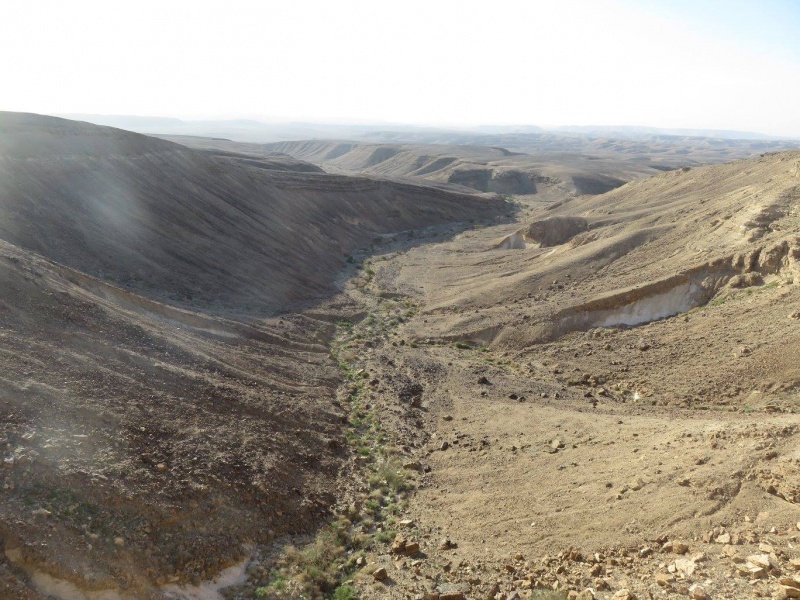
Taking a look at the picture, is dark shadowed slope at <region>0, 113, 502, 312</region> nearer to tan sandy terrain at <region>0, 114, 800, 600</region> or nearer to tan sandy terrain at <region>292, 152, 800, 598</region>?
tan sandy terrain at <region>0, 114, 800, 600</region>

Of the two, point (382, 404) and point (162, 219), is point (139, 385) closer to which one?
point (382, 404)

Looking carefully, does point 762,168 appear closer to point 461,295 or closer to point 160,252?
point 461,295

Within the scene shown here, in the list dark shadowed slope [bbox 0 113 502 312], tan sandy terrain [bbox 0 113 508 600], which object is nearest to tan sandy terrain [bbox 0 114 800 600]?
tan sandy terrain [bbox 0 113 508 600]

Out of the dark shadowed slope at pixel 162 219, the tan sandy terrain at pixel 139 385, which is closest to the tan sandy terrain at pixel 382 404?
the tan sandy terrain at pixel 139 385

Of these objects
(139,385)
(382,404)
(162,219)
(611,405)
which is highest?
(162,219)

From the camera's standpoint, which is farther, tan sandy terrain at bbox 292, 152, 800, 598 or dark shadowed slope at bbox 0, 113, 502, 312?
dark shadowed slope at bbox 0, 113, 502, 312

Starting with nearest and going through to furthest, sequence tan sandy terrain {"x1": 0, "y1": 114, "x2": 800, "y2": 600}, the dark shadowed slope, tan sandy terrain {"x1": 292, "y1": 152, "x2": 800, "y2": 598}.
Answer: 1. tan sandy terrain {"x1": 292, "y1": 152, "x2": 800, "y2": 598}
2. tan sandy terrain {"x1": 0, "y1": 114, "x2": 800, "y2": 600}
3. the dark shadowed slope

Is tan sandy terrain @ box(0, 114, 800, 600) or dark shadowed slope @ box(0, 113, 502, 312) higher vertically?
dark shadowed slope @ box(0, 113, 502, 312)

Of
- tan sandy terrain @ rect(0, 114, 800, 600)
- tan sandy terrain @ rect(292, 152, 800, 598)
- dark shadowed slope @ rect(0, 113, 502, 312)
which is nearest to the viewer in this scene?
tan sandy terrain @ rect(292, 152, 800, 598)

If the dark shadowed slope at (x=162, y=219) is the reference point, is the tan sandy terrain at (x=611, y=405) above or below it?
below

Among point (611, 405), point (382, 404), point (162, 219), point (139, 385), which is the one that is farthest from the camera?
point (162, 219)

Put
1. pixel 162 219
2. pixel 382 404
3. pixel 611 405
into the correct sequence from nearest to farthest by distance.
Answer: pixel 611 405
pixel 382 404
pixel 162 219

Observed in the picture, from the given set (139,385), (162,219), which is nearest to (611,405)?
(139,385)

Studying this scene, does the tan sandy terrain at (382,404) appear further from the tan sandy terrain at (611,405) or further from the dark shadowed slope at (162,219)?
the dark shadowed slope at (162,219)
